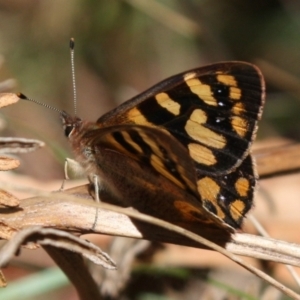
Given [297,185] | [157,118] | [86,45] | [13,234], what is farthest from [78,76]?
[13,234]

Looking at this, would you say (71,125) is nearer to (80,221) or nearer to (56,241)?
(80,221)

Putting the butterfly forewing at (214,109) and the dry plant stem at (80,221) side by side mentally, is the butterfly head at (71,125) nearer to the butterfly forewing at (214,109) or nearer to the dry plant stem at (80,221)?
the butterfly forewing at (214,109)

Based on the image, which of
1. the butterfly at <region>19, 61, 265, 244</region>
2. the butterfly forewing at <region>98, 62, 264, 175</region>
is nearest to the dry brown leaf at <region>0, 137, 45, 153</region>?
the butterfly at <region>19, 61, 265, 244</region>

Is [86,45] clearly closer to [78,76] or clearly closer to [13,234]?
[78,76]

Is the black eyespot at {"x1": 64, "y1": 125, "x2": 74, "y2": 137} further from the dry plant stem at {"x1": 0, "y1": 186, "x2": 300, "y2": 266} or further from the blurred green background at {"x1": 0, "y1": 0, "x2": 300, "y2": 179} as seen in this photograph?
the blurred green background at {"x1": 0, "y1": 0, "x2": 300, "y2": 179}

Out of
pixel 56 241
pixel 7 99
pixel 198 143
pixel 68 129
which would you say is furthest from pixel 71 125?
pixel 56 241

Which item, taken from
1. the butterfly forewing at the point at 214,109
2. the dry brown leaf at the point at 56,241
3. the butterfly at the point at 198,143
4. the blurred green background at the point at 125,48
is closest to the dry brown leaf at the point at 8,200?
the dry brown leaf at the point at 56,241

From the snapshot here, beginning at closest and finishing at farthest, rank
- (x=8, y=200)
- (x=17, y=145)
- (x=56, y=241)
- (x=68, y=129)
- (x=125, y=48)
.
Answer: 1. (x=56, y=241)
2. (x=8, y=200)
3. (x=17, y=145)
4. (x=68, y=129)
5. (x=125, y=48)
